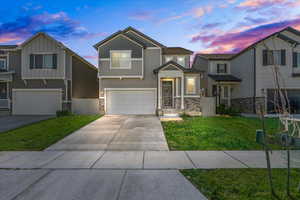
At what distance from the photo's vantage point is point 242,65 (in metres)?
19.9

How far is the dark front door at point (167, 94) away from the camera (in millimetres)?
17797

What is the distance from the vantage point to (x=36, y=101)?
60.5 ft

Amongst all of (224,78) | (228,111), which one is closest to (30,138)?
(228,111)

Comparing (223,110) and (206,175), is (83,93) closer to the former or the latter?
(223,110)

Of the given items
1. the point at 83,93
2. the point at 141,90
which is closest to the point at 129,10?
the point at 141,90

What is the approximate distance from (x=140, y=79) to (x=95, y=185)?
13900 millimetres

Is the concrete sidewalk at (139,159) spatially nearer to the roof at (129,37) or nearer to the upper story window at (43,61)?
the roof at (129,37)

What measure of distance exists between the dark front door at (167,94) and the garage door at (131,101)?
97cm

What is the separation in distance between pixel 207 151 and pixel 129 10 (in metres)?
13.9

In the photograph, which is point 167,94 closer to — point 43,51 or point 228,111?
point 228,111

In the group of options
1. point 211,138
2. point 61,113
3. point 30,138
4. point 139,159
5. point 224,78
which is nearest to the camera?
point 139,159

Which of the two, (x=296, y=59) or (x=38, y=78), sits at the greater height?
(x=296, y=59)

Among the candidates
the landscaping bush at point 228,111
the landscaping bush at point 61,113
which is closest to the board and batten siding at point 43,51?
the landscaping bush at point 61,113

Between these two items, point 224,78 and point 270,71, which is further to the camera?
point 224,78
